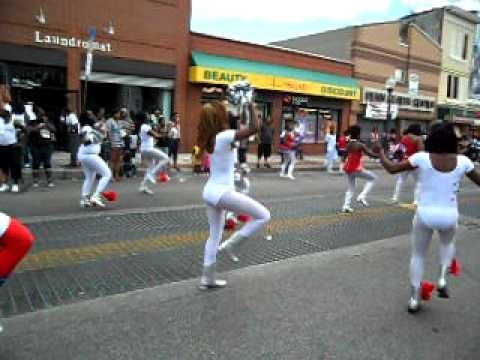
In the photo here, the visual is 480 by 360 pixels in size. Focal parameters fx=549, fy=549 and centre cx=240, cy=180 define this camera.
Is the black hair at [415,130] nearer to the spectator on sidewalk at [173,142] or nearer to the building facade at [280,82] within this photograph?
the spectator on sidewalk at [173,142]

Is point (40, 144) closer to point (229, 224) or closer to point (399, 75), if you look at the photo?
point (229, 224)

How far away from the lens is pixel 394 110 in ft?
108

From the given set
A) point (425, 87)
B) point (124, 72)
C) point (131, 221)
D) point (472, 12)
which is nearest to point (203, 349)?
point (131, 221)

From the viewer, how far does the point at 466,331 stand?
461 cm

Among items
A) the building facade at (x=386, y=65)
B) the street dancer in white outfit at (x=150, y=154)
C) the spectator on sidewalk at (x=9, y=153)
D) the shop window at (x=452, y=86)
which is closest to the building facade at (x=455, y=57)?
the shop window at (x=452, y=86)

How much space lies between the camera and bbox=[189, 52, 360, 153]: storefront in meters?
22.9

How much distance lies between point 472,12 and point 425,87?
35.3 ft

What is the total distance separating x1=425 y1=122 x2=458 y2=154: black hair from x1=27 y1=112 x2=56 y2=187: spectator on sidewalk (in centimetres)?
983

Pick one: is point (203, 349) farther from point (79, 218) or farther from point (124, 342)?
point (79, 218)

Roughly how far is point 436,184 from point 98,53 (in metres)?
17.1

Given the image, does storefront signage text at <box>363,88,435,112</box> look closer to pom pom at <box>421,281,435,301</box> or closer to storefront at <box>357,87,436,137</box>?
storefront at <box>357,87,436,137</box>

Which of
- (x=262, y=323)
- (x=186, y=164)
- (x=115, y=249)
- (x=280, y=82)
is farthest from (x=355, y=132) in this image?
(x=280, y=82)

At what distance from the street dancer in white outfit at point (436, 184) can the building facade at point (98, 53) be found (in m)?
13.4

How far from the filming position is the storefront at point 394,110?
1225 inches
